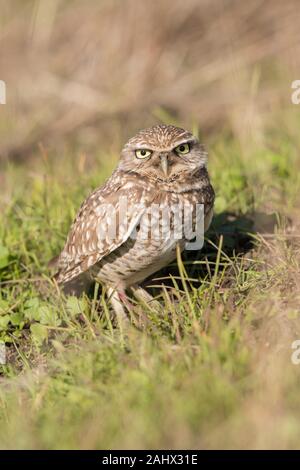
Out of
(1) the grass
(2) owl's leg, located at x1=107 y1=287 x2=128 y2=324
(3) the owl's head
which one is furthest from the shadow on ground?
(3) the owl's head

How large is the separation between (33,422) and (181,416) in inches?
25.1

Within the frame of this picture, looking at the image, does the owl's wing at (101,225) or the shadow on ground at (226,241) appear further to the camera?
the shadow on ground at (226,241)

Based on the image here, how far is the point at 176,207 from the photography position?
3572mm

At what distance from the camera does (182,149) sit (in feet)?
11.9

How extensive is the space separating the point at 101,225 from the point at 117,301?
42cm

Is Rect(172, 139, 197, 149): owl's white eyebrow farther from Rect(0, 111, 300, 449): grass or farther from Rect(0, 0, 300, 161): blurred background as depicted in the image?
Rect(0, 0, 300, 161): blurred background

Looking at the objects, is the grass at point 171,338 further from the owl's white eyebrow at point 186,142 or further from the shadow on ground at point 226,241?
the owl's white eyebrow at point 186,142

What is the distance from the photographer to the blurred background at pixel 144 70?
6789 millimetres

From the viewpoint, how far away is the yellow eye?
360cm

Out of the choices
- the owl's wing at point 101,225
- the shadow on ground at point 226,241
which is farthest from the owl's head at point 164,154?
the shadow on ground at point 226,241

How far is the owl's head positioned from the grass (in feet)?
1.42

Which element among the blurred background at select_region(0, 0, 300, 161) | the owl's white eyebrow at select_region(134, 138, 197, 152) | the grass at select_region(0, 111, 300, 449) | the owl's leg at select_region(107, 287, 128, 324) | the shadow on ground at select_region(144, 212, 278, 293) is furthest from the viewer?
the blurred background at select_region(0, 0, 300, 161)

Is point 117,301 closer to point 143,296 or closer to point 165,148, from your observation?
point 143,296

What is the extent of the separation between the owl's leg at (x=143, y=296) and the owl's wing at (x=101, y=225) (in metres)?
0.29
